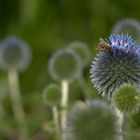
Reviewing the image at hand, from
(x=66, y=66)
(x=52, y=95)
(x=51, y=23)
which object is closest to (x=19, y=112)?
(x=66, y=66)

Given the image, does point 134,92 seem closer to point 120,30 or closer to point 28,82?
point 120,30

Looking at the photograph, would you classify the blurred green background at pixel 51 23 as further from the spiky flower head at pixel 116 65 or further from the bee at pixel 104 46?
the bee at pixel 104 46

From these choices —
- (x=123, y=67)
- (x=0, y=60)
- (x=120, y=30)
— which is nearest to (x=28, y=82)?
(x=0, y=60)

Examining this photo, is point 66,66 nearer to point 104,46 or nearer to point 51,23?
point 104,46

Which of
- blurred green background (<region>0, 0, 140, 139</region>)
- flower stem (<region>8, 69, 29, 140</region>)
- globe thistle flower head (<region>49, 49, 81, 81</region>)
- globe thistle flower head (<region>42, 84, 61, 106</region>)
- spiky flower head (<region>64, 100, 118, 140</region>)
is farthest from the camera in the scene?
blurred green background (<region>0, 0, 140, 139</region>)

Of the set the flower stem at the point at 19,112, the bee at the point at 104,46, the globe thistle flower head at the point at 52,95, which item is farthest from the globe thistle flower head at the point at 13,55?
the bee at the point at 104,46

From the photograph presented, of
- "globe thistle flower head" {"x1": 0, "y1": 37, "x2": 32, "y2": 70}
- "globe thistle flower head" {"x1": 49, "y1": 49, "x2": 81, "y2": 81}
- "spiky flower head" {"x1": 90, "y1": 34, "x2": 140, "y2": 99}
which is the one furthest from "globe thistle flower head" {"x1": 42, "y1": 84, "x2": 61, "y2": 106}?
"globe thistle flower head" {"x1": 0, "y1": 37, "x2": 32, "y2": 70}

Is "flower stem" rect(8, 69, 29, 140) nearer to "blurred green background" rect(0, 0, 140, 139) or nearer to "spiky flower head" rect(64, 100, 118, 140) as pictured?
"blurred green background" rect(0, 0, 140, 139)
